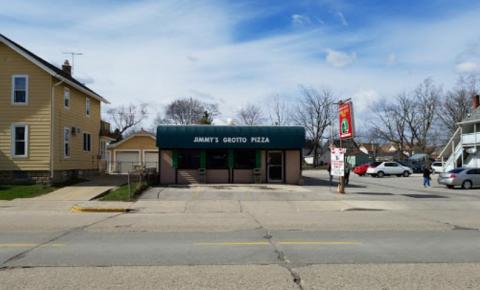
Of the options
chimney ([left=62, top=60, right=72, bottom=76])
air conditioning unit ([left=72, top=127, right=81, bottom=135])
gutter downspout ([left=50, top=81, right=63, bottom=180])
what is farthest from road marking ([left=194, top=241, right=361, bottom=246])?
chimney ([left=62, top=60, right=72, bottom=76])

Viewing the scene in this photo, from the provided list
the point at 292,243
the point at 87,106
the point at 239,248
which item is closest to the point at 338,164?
the point at 292,243

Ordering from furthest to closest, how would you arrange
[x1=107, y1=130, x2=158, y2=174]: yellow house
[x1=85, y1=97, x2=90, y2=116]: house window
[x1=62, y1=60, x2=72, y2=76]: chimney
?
[x1=107, y1=130, x2=158, y2=174]: yellow house
[x1=62, y1=60, x2=72, y2=76]: chimney
[x1=85, y1=97, x2=90, y2=116]: house window

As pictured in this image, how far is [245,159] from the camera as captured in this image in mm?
31953

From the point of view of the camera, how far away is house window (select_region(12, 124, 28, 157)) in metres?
27.2

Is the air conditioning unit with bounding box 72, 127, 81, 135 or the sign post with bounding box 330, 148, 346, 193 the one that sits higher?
the air conditioning unit with bounding box 72, 127, 81, 135

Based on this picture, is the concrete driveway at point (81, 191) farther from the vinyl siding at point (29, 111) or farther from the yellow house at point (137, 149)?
the yellow house at point (137, 149)

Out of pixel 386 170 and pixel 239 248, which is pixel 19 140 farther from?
pixel 386 170

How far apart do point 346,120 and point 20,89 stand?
17692 mm

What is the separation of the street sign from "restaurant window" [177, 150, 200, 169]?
943 centimetres

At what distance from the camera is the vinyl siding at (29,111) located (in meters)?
27.1

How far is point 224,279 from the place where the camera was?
7.03 metres

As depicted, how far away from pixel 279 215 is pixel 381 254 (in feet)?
26.2

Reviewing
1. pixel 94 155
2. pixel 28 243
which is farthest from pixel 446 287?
pixel 94 155

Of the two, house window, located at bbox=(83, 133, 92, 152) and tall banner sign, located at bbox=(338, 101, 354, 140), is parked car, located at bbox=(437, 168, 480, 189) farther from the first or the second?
house window, located at bbox=(83, 133, 92, 152)
